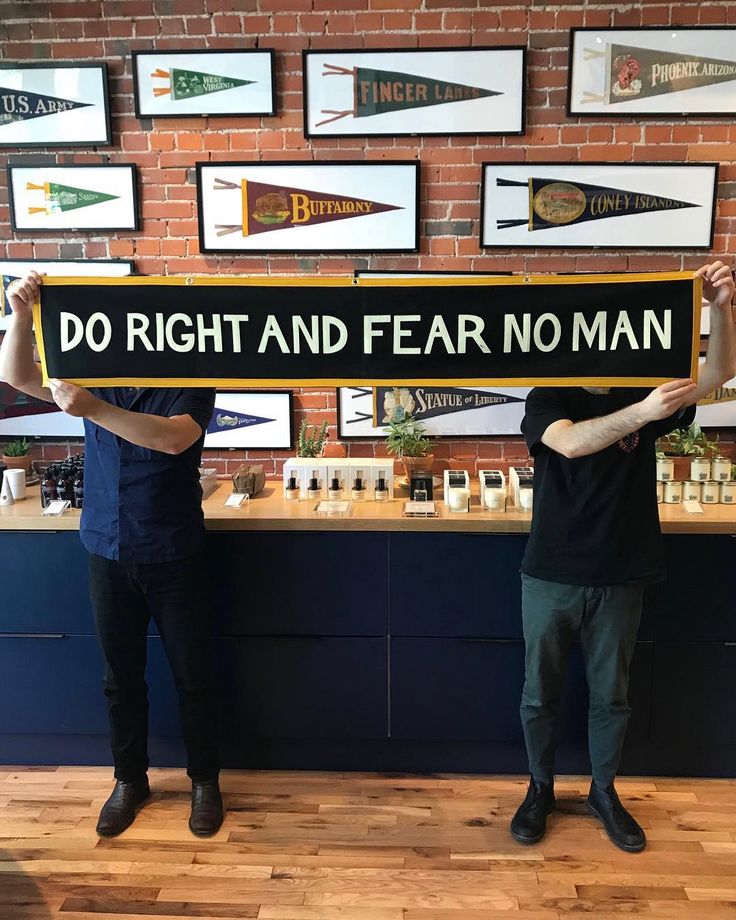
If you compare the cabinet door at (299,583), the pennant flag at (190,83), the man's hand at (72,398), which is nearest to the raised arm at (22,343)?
the man's hand at (72,398)

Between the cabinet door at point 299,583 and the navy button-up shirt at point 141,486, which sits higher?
the navy button-up shirt at point 141,486

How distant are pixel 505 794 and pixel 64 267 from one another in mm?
2487

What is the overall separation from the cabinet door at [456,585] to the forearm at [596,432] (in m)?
0.53

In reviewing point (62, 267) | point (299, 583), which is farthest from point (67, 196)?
point (299, 583)

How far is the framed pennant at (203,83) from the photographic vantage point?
8.71 feet

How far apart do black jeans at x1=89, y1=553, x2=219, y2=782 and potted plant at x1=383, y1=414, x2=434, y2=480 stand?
90 cm

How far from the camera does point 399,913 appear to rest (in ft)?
6.38

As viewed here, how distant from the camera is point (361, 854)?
217 cm

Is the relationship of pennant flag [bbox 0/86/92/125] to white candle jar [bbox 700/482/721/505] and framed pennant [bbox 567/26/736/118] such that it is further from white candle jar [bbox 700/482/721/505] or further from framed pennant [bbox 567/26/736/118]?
white candle jar [bbox 700/482/721/505]

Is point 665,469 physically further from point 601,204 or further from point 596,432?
point 601,204

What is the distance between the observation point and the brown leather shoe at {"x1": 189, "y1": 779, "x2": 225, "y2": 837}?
2.25 meters

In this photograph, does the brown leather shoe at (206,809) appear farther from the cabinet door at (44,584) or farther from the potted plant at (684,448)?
the potted plant at (684,448)

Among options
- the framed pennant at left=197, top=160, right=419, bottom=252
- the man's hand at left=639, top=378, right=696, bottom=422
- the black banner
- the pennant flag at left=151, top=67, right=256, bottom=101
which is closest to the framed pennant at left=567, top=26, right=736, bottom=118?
the framed pennant at left=197, top=160, right=419, bottom=252

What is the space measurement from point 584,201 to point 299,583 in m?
1.72
